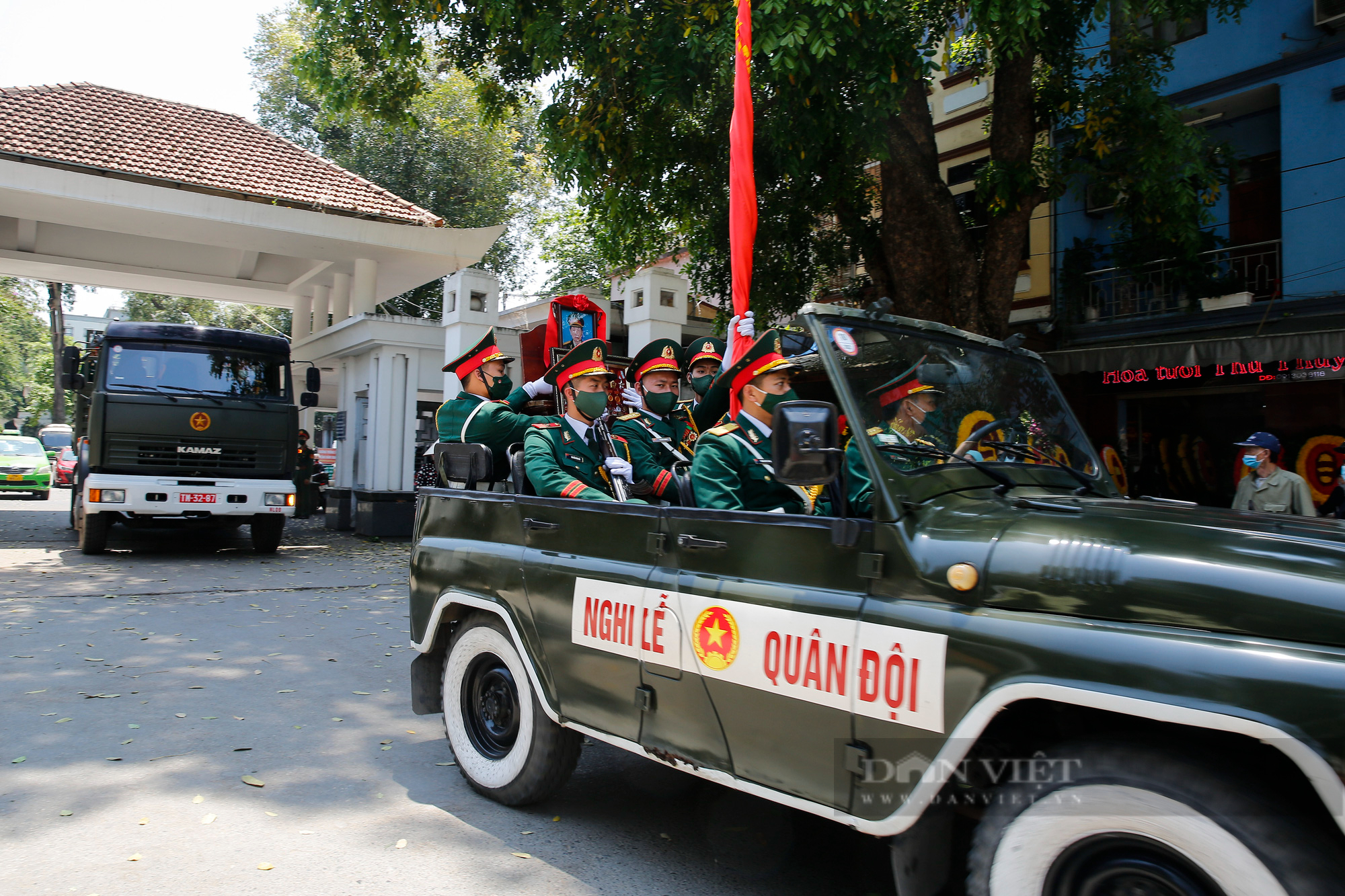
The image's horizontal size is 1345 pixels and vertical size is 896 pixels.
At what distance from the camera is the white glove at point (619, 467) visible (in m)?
4.56

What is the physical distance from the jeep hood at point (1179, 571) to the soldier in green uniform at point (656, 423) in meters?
2.52

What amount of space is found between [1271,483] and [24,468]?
89.9 feet

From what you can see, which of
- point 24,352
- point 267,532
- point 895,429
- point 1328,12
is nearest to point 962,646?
point 895,429

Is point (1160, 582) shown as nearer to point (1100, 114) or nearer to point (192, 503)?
point (1100, 114)

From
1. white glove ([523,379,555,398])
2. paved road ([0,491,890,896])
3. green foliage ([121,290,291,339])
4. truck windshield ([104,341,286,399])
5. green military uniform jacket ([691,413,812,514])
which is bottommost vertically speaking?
paved road ([0,491,890,896])

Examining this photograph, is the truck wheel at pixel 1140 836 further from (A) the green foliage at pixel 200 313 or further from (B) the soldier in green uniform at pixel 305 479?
(A) the green foliage at pixel 200 313

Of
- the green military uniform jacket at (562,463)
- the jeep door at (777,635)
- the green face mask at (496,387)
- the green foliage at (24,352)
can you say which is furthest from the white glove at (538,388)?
the green foliage at (24,352)

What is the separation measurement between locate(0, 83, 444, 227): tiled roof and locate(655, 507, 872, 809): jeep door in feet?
47.8

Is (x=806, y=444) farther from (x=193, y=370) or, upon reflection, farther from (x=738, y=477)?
(x=193, y=370)

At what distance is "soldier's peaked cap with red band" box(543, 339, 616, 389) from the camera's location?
4.59 m

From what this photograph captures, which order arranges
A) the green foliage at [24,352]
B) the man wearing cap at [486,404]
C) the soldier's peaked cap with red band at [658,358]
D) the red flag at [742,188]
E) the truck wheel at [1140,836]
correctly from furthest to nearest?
the green foliage at [24,352] → the soldier's peaked cap with red band at [658,358] → the man wearing cap at [486,404] → the red flag at [742,188] → the truck wheel at [1140,836]

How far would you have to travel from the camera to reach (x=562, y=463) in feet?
14.4

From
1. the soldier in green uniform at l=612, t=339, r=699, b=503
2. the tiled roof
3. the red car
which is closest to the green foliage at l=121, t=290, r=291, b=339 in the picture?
the red car

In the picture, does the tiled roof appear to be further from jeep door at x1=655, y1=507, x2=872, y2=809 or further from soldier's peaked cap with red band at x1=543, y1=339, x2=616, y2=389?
jeep door at x1=655, y1=507, x2=872, y2=809
